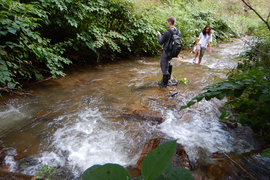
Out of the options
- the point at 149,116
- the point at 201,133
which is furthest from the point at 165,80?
the point at 201,133

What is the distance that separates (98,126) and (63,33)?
390cm

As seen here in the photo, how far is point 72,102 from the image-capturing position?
4.11 metres

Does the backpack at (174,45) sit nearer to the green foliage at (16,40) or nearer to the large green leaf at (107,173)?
the green foliage at (16,40)

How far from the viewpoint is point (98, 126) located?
11.0 ft

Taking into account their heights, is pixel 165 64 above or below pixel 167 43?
below

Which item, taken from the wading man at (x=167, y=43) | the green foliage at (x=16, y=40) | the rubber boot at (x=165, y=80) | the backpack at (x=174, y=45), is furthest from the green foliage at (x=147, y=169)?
the rubber boot at (x=165, y=80)

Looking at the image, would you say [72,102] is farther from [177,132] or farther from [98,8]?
[98,8]

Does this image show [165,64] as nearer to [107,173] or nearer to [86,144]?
[86,144]

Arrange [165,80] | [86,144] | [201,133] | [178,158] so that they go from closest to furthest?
[178,158] → [86,144] → [201,133] → [165,80]

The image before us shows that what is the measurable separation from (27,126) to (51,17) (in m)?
3.36

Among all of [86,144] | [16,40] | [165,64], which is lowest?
[86,144]

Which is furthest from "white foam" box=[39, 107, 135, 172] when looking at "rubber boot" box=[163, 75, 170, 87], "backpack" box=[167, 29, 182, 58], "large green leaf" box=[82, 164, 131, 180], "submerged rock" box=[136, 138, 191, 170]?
"backpack" box=[167, 29, 182, 58]

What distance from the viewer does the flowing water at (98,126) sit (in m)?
2.58

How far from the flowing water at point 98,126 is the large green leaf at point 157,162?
2.16 meters
